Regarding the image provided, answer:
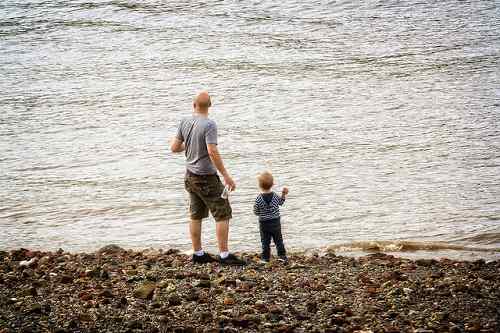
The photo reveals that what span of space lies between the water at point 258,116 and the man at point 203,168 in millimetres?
2168

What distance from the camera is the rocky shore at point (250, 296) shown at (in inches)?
270

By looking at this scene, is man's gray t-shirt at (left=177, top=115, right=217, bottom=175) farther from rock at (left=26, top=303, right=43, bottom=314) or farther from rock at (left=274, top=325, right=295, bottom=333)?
rock at (left=274, top=325, right=295, bottom=333)

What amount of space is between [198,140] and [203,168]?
339 mm

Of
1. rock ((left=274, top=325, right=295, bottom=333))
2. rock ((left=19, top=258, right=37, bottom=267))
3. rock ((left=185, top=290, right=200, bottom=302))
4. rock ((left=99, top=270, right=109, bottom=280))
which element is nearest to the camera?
rock ((left=274, top=325, right=295, bottom=333))

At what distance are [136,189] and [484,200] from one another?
6.00 metres

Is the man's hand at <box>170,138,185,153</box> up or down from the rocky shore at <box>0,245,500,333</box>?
up

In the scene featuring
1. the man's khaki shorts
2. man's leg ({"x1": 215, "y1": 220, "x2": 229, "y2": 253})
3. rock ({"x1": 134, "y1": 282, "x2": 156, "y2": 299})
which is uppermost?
the man's khaki shorts

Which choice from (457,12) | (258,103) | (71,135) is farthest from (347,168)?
(457,12)

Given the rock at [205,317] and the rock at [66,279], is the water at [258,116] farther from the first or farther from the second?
the rock at [205,317]

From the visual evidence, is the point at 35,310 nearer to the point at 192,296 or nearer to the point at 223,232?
the point at 192,296

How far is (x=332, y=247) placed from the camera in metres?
11.0

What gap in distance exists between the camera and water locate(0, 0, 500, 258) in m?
12.4

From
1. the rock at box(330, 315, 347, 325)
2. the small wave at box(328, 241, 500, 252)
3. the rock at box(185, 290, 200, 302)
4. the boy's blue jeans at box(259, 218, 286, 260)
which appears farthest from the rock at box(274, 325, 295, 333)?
Result: the small wave at box(328, 241, 500, 252)

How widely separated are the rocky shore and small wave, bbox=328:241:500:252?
136 centimetres
